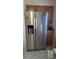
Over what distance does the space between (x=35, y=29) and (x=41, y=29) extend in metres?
0.28

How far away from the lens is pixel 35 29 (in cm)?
459

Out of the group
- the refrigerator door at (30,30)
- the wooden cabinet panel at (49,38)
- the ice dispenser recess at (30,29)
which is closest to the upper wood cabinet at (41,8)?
the refrigerator door at (30,30)

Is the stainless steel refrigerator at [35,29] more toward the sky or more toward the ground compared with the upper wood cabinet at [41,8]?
more toward the ground

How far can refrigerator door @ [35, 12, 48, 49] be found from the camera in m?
4.61

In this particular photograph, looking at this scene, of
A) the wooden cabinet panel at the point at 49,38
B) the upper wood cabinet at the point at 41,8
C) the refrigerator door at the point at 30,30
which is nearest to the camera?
the refrigerator door at the point at 30,30

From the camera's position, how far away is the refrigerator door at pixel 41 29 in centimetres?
461

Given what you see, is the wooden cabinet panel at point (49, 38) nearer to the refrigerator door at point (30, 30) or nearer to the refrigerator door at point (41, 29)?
the refrigerator door at point (41, 29)

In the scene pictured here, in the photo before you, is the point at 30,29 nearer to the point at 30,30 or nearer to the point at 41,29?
the point at 30,30

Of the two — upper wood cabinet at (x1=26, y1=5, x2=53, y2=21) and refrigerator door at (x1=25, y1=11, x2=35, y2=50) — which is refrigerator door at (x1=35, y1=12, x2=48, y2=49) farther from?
upper wood cabinet at (x1=26, y1=5, x2=53, y2=21)

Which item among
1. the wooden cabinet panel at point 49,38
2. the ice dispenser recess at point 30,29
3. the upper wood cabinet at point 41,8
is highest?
the upper wood cabinet at point 41,8

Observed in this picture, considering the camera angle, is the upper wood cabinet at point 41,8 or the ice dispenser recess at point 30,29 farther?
the upper wood cabinet at point 41,8
